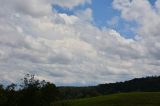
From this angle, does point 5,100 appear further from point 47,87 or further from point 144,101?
point 144,101

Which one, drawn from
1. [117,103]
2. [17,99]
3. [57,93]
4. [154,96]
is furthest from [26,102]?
[154,96]

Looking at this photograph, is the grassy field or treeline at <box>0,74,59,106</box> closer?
treeline at <box>0,74,59,106</box>

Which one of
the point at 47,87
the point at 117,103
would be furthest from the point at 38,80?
the point at 117,103

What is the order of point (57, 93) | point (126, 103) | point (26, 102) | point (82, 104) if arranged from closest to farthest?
point (26, 102), point (57, 93), point (126, 103), point (82, 104)

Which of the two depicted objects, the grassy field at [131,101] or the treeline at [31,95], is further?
the grassy field at [131,101]

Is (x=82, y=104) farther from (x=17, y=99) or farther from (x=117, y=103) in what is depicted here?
(x=17, y=99)

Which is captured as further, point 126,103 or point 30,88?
point 126,103

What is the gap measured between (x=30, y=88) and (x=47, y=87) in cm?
526

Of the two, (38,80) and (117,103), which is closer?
(38,80)

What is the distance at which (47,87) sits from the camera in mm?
106500

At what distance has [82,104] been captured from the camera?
511 feet

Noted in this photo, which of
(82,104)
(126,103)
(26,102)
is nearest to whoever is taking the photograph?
(26,102)

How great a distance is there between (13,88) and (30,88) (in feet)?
39.3

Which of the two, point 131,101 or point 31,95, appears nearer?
point 31,95
